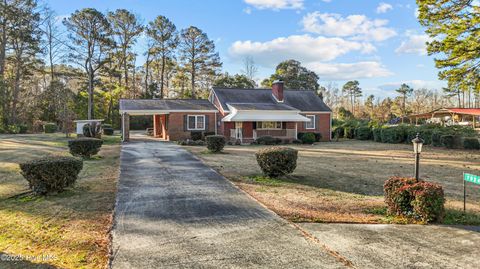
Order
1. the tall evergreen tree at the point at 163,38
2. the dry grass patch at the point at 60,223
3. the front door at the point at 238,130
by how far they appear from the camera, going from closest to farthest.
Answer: the dry grass patch at the point at 60,223 → the front door at the point at 238,130 → the tall evergreen tree at the point at 163,38

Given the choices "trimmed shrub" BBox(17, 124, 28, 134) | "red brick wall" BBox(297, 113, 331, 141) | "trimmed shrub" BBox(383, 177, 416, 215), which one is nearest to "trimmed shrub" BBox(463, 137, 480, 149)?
"red brick wall" BBox(297, 113, 331, 141)

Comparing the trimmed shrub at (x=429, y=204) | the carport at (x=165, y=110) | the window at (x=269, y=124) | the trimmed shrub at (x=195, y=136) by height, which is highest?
the carport at (x=165, y=110)

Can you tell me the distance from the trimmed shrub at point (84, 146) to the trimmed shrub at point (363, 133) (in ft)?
82.3

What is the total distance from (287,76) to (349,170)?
1619 inches

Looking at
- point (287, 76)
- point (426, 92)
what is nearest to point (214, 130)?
point (287, 76)

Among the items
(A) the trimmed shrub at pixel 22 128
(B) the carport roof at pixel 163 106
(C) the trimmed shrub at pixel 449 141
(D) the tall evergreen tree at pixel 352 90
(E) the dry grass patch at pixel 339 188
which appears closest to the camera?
(E) the dry grass patch at pixel 339 188

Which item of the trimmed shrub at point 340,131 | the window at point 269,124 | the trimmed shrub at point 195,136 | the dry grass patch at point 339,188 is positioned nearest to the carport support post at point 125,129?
the trimmed shrub at point 195,136

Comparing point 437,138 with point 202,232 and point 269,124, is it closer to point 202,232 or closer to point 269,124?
point 269,124

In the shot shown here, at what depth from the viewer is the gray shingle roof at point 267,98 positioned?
29.1 metres

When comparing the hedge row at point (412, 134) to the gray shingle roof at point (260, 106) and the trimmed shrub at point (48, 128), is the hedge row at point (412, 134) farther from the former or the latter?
the trimmed shrub at point (48, 128)

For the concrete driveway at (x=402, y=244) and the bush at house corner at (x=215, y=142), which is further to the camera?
the bush at house corner at (x=215, y=142)

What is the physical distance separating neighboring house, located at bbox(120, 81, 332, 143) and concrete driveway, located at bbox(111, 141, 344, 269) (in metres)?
17.5

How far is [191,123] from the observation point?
26.7 metres

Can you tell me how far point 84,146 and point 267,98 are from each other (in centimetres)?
1974
